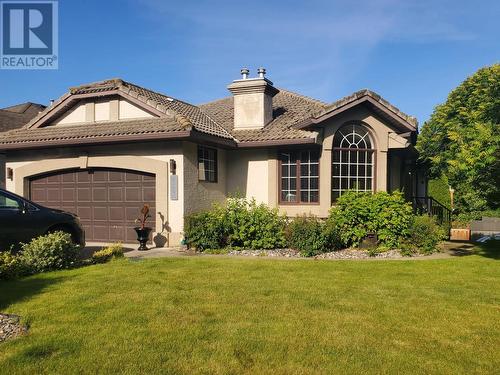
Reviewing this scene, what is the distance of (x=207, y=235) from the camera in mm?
11961

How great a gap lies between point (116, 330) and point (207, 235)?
689 cm

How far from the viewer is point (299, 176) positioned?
45.7 feet

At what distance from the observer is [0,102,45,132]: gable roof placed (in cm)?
2198

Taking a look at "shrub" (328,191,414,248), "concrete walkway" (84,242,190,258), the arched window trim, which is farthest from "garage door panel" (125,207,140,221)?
the arched window trim

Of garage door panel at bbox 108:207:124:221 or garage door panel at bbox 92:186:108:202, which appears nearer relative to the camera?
garage door panel at bbox 108:207:124:221

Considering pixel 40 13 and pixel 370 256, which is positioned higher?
pixel 40 13

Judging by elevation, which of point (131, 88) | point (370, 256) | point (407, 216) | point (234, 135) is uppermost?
point (131, 88)

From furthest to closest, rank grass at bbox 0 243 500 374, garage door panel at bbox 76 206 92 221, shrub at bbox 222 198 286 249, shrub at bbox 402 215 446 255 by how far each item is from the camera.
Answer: garage door panel at bbox 76 206 92 221 → shrub at bbox 222 198 286 249 → shrub at bbox 402 215 446 255 → grass at bbox 0 243 500 374

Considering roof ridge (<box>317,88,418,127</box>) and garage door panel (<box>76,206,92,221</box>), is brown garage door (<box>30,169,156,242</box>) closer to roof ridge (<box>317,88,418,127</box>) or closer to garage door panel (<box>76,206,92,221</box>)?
garage door panel (<box>76,206,92,221</box>)

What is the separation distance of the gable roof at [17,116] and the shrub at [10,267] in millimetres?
15251

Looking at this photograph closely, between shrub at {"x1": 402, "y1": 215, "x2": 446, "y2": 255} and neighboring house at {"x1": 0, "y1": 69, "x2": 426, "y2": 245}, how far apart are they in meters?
2.52

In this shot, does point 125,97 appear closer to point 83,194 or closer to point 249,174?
point 83,194

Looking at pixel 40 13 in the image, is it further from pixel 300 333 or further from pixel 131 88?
pixel 300 333

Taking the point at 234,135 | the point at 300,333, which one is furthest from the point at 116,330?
the point at 234,135
